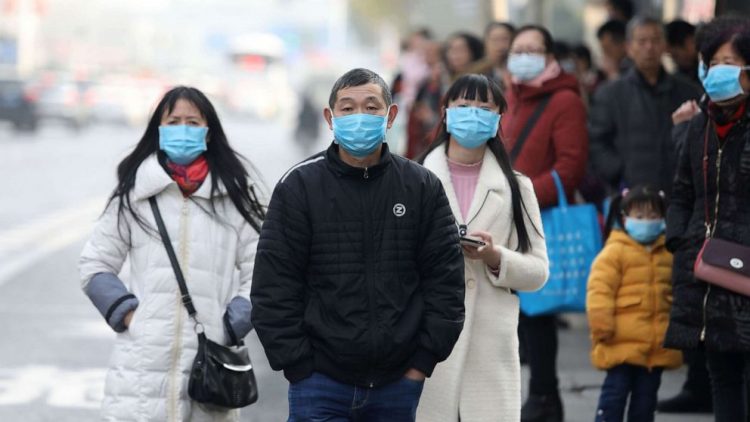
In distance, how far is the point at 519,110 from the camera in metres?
8.05

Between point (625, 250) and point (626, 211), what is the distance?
202 mm

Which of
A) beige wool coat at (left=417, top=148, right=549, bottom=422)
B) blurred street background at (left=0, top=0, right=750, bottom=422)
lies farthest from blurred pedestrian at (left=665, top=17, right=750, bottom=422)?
blurred street background at (left=0, top=0, right=750, bottom=422)

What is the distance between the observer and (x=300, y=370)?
4723mm

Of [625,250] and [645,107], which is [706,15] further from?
[625,250]

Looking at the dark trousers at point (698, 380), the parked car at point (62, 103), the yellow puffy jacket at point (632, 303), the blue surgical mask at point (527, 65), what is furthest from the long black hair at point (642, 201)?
the parked car at point (62, 103)

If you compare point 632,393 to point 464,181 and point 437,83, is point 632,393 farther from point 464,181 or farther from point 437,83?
point 437,83

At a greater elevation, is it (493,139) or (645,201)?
(493,139)

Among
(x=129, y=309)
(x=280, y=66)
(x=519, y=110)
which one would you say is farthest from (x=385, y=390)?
(x=280, y=66)

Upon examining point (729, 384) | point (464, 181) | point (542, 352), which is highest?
point (464, 181)

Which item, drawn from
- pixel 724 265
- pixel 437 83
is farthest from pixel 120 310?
pixel 437 83

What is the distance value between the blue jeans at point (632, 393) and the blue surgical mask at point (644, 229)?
568 millimetres

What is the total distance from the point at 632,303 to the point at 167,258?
217cm

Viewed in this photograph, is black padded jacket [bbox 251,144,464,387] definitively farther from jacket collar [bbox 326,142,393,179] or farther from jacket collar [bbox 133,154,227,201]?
jacket collar [bbox 133,154,227,201]

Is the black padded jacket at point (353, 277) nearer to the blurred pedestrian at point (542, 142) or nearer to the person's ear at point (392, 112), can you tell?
the person's ear at point (392, 112)
